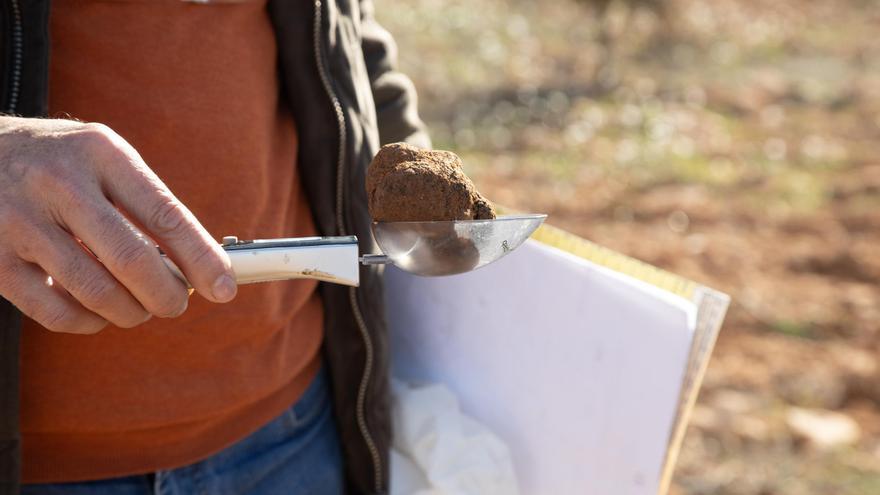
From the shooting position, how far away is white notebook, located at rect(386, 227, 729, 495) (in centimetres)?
156

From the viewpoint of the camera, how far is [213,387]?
1404 mm

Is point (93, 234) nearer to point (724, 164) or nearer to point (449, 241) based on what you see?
point (449, 241)

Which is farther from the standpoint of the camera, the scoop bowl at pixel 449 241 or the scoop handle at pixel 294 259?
the scoop bowl at pixel 449 241

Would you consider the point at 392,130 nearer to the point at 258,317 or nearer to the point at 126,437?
the point at 258,317

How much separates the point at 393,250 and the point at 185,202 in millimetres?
352

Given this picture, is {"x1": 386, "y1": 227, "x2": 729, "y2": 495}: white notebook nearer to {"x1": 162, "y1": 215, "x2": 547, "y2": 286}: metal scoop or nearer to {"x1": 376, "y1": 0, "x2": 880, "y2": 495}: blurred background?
{"x1": 162, "y1": 215, "x2": 547, "y2": 286}: metal scoop

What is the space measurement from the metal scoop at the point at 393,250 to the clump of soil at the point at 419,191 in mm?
24

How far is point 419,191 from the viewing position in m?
1.18

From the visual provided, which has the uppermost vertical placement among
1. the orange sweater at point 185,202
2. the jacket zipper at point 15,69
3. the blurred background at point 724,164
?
the jacket zipper at point 15,69

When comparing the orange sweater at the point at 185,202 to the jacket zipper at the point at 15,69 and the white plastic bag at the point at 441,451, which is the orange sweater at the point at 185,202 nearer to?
the jacket zipper at the point at 15,69

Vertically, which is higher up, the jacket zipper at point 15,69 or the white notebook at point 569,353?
the jacket zipper at point 15,69

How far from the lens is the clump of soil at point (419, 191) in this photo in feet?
3.87

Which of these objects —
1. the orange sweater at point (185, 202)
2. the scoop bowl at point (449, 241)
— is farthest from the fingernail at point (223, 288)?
the orange sweater at point (185, 202)

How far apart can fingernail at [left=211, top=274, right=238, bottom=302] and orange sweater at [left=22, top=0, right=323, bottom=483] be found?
38cm
